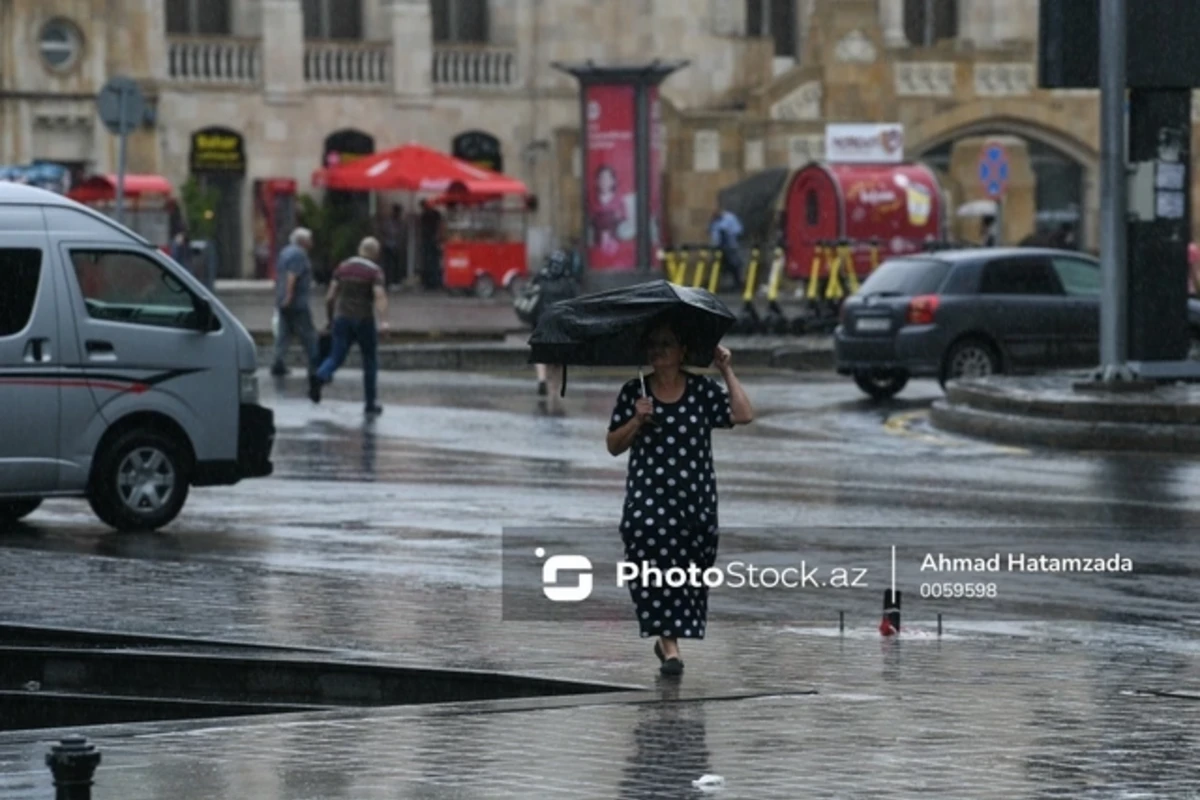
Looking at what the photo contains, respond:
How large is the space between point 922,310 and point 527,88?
1396 inches

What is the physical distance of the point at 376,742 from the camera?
953cm

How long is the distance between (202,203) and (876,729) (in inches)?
1969

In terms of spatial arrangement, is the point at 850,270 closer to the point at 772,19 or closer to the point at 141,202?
the point at 141,202

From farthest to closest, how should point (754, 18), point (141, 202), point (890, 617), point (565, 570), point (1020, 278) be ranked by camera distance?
point (754, 18), point (141, 202), point (1020, 278), point (565, 570), point (890, 617)

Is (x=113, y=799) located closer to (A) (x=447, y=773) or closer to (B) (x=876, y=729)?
(A) (x=447, y=773)

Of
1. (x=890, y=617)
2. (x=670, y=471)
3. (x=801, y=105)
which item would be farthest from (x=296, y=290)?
(x=801, y=105)

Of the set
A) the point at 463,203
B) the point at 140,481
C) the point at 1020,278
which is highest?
the point at 463,203

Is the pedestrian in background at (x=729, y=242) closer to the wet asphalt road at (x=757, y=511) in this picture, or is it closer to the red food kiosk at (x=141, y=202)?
the red food kiosk at (x=141, y=202)

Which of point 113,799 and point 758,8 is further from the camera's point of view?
point 758,8

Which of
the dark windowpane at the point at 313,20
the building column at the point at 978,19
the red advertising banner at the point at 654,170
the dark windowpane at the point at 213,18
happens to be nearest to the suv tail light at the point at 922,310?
the red advertising banner at the point at 654,170

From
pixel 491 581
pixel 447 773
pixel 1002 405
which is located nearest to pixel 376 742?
pixel 447 773

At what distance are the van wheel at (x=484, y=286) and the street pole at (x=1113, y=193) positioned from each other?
33739mm

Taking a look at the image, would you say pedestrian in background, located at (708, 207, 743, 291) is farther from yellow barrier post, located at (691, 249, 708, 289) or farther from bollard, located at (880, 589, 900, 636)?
bollard, located at (880, 589, 900, 636)

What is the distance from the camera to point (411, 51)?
213ft
